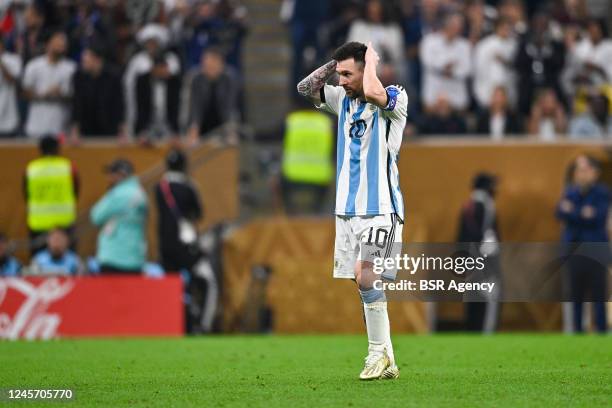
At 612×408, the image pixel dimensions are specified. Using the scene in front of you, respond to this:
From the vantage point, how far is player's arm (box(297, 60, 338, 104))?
10383mm

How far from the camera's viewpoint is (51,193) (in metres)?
19.1

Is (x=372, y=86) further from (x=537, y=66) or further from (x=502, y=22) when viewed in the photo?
(x=502, y=22)

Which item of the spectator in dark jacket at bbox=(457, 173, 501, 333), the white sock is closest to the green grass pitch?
the white sock

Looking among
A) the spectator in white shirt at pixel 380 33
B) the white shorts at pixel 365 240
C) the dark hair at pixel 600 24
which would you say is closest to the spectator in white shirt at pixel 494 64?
the spectator in white shirt at pixel 380 33

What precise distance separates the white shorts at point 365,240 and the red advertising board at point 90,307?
8.18 m

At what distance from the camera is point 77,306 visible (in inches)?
700

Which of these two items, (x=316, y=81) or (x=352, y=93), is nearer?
(x=352, y=93)

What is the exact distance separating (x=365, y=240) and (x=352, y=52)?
4.55 feet

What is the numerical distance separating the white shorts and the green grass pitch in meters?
0.87

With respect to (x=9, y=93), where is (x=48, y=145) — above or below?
below

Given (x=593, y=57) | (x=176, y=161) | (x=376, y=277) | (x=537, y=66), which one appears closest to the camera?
(x=376, y=277)

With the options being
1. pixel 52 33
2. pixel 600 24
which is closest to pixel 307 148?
pixel 52 33

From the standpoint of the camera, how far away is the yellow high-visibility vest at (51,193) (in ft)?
62.4

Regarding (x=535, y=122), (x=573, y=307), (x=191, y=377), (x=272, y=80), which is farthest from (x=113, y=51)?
(x=191, y=377)
